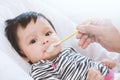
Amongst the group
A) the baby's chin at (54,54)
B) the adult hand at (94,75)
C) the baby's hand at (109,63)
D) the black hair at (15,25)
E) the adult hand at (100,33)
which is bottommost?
the baby's hand at (109,63)

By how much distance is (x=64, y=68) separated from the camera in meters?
1.16

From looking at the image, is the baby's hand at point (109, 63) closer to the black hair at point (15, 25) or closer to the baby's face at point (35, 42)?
the baby's face at point (35, 42)

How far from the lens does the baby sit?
1.15 meters

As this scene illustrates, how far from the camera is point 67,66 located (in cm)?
117

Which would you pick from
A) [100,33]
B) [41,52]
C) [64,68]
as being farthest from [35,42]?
[100,33]

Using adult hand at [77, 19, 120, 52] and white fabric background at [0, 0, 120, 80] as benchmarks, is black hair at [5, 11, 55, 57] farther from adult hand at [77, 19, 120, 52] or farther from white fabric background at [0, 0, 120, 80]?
adult hand at [77, 19, 120, 52]

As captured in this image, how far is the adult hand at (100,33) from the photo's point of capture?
3.65ft

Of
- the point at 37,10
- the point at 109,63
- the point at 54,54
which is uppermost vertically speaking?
the point at 37,10

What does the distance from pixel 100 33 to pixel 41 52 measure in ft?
0.76

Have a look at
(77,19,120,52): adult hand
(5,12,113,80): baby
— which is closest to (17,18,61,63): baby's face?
(5,12,113,80): baby

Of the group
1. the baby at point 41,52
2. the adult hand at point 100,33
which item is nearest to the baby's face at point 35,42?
the baby at point 41,52

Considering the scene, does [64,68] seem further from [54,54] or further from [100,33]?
[100,33]

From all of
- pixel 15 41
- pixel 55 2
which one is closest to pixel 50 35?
Result: pixel 15 41

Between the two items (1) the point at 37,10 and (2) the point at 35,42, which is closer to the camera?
(2) the point at 35,42
